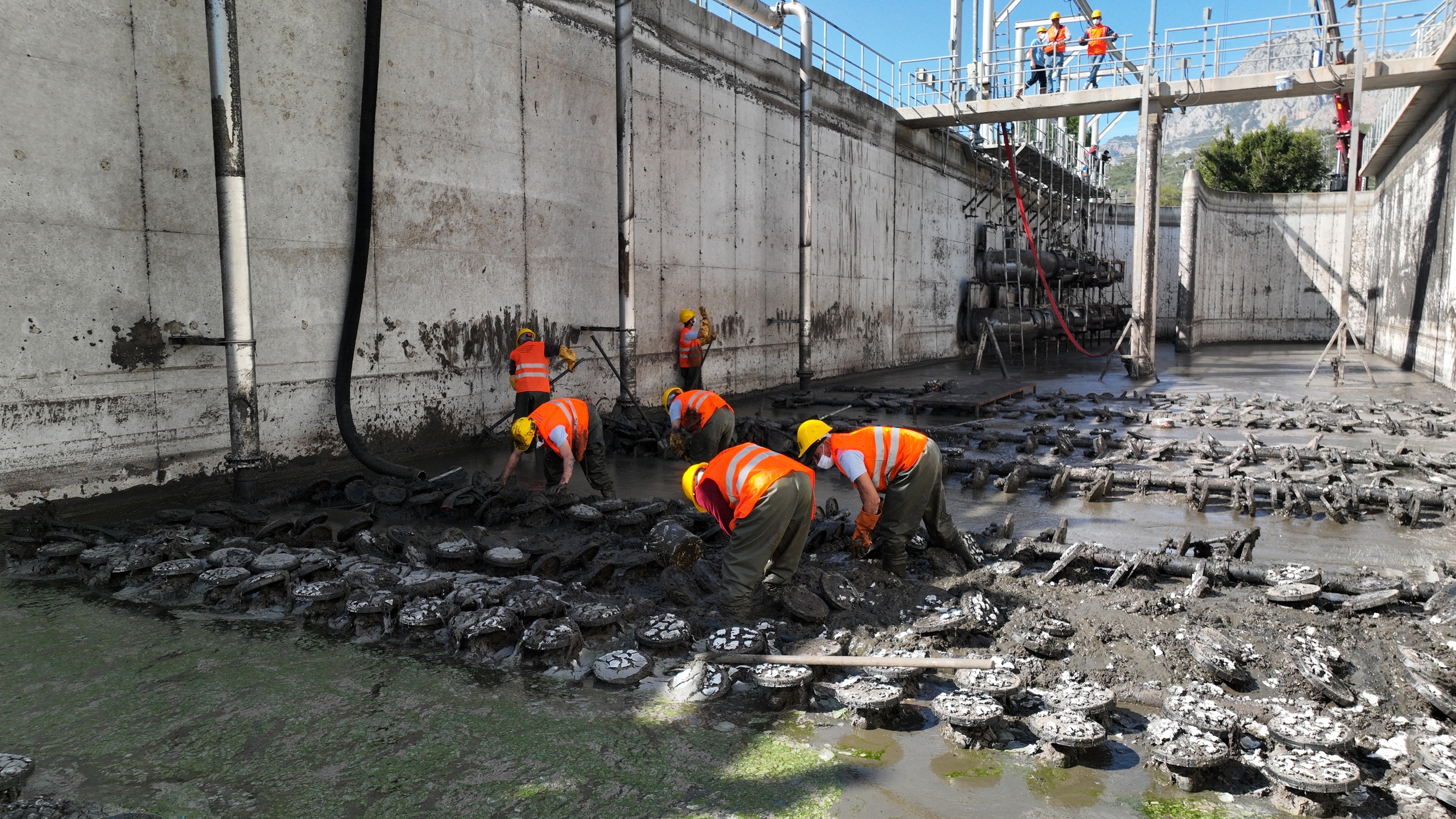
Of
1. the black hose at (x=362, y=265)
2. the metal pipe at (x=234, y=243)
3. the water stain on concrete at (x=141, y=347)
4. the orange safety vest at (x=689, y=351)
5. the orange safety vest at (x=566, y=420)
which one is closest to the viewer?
the metal pipe at (x=234, y=243)

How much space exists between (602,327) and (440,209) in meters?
2.97

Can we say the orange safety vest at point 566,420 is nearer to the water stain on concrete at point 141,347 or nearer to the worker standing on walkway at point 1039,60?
the water stain on concrete at point 141,347

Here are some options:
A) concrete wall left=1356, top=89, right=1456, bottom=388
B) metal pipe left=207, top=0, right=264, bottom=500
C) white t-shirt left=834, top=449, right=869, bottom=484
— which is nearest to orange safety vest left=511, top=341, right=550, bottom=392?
metal pipe left=207, top=0, right=264, bottom=500

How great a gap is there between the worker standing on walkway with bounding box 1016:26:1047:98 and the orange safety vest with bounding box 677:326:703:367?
11.7 metres

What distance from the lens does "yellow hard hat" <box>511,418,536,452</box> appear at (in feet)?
24.2

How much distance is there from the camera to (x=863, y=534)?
6.13m

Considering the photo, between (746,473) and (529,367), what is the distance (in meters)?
5.41

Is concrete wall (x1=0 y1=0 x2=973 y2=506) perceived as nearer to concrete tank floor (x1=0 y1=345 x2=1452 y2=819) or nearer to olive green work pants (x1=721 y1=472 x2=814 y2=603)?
concrete tank floor (x1=0 y1=345 x2=1452 y2=819)

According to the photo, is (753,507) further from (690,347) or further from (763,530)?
(690,347)

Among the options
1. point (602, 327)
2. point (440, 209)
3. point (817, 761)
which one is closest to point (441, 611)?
point (817, 761)

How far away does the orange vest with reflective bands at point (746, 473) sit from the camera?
522 centimetres

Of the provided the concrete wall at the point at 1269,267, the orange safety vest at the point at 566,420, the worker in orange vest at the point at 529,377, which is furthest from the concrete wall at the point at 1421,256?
the orange safety vest at the point at 566,420

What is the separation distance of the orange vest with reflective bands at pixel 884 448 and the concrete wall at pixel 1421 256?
50.6 feet

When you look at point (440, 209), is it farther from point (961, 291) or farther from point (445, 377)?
point (961, 291)
